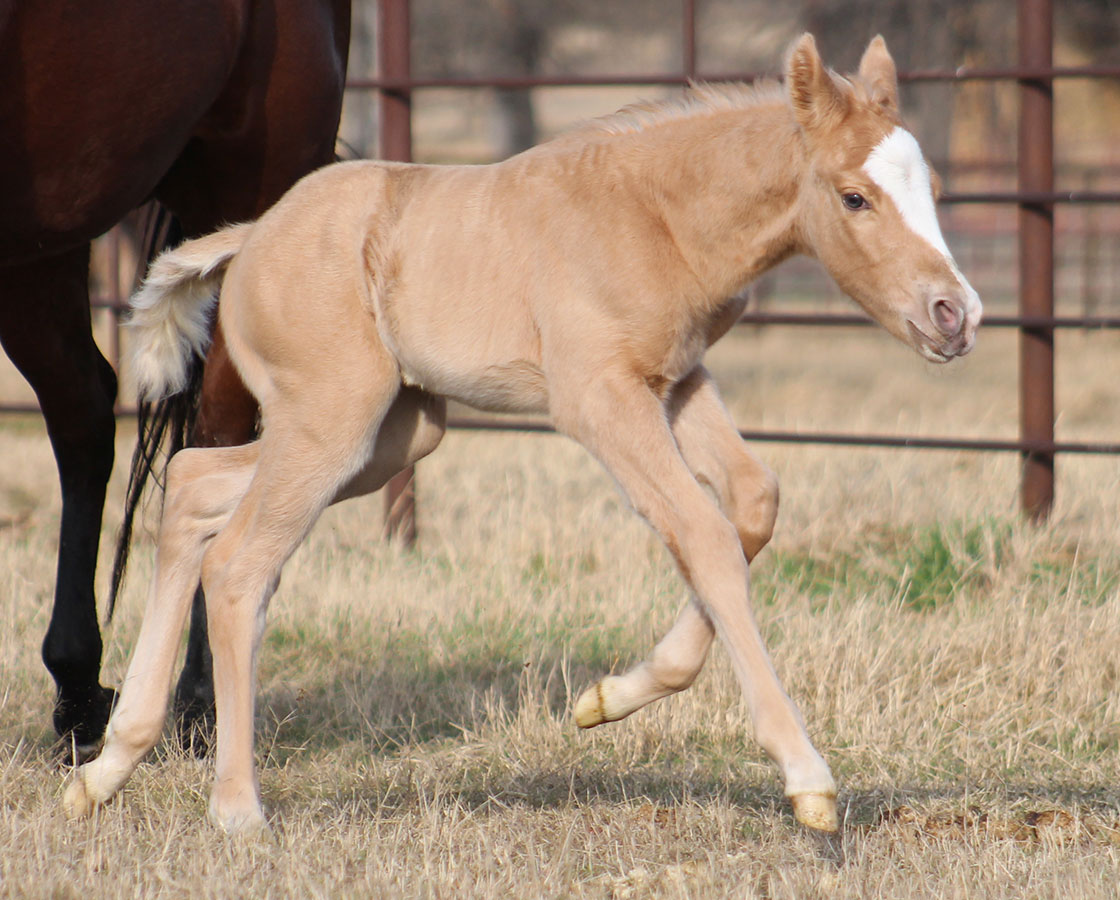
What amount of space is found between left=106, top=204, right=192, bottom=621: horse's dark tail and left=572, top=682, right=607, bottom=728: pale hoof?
159 centimetres

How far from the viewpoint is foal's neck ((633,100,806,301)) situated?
248 cm

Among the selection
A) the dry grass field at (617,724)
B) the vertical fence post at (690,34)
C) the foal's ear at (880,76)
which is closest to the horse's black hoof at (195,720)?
the dry grass field at (617,724)

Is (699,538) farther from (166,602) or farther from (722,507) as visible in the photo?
(166,602)

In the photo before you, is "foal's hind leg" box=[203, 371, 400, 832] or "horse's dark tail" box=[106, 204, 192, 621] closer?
"foal's hind leg" box=[203, 371, 400, 832]

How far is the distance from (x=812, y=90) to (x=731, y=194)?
0.78 ft

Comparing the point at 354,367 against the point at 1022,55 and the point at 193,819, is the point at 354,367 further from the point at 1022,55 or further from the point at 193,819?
the point at 1022,55

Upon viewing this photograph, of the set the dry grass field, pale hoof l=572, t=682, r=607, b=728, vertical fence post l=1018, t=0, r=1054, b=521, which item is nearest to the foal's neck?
the dry grass field

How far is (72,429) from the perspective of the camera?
3.54 m

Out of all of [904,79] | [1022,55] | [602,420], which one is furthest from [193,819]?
[1022,55]

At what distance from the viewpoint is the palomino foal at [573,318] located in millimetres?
2338

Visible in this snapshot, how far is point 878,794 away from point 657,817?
1.58 ft

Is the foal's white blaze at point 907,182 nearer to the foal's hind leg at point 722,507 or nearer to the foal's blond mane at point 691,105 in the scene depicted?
the foal's blond mane at point 691,105

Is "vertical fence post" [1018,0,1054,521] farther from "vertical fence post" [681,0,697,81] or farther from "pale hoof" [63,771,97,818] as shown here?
"pale hoof" [63,771,97,818]

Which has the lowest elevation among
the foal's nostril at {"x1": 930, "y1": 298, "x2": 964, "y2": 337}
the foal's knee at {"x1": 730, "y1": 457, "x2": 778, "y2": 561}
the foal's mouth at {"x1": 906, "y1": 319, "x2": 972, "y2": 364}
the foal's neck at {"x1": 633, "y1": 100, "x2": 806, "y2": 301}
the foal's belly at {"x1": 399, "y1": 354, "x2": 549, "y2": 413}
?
the foal's knee at {"x1": 730, "y1": 457, "x2": 778, "y2": 561}
